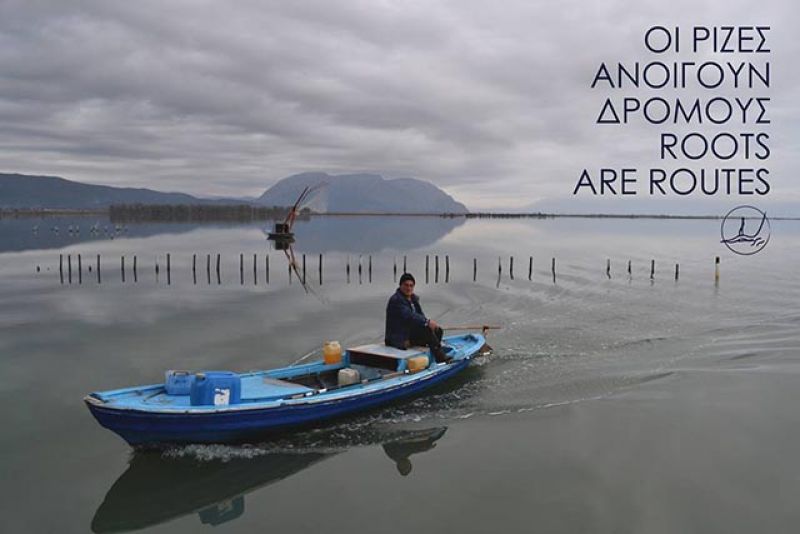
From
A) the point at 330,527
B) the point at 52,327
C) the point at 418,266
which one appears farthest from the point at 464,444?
the point at 418,266

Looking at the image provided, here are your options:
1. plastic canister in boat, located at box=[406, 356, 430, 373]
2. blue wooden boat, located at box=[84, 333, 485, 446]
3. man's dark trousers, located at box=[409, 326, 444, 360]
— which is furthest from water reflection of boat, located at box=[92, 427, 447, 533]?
man's dark trousers, located at box=[409, 326, 444, 360]

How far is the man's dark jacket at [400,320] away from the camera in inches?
562

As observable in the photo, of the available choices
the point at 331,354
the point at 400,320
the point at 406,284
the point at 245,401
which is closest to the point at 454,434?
the point at 400,320

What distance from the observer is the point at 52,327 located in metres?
20.9

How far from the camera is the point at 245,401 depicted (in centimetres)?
1084

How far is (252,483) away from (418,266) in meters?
37.2

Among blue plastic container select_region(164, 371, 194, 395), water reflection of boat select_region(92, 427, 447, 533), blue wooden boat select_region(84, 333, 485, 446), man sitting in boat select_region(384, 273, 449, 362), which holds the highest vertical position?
man sitting in boat select_region(384, 273, 449, 362)

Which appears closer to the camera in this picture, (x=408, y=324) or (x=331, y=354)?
(x=331, y=354)

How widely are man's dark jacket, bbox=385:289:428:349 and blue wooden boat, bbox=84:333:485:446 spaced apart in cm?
74

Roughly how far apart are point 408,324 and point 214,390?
17.9 ft

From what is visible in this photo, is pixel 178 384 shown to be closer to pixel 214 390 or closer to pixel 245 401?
pixel 214 390

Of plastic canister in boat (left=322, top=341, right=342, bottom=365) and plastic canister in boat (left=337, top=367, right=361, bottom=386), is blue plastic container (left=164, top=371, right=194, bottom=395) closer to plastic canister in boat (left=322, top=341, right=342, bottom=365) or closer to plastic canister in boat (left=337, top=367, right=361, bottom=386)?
plastic canister in boat (left=337, top=367, right=361, bottom=386)

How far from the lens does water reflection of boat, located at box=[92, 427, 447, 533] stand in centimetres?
875

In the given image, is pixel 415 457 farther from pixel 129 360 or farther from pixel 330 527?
pixel 129 360
